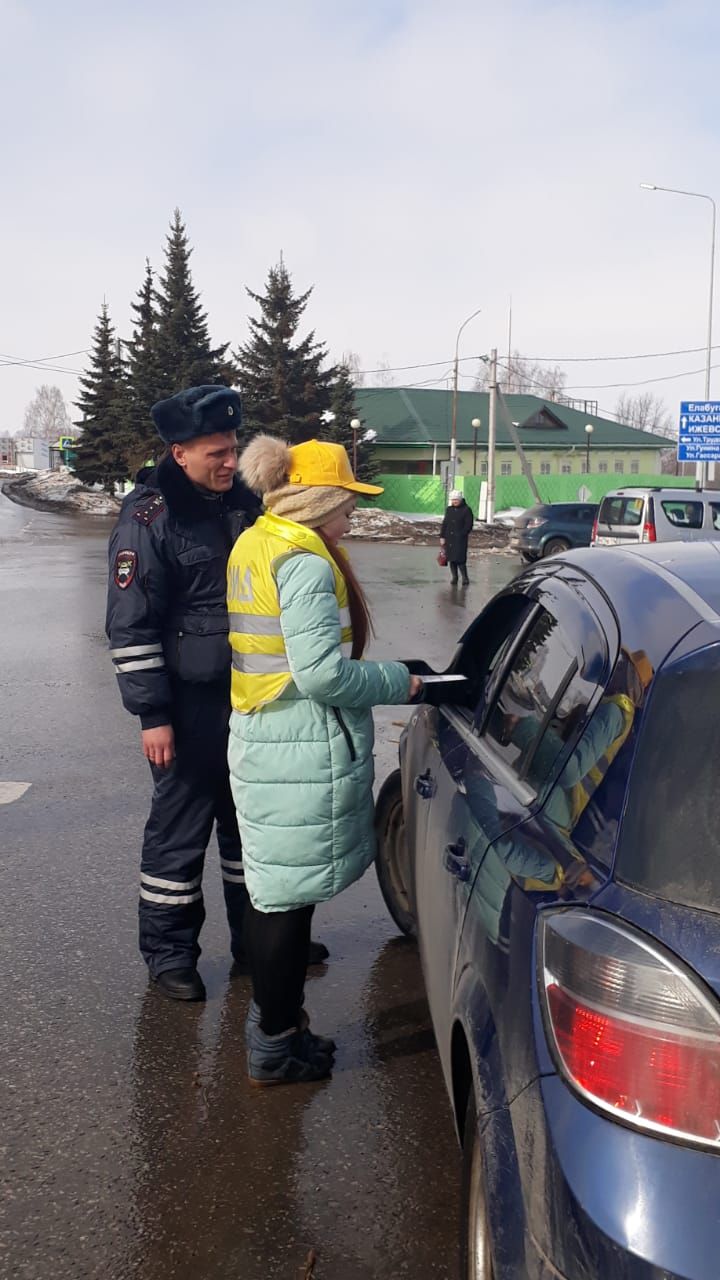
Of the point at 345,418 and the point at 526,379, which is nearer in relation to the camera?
the point at 345,418

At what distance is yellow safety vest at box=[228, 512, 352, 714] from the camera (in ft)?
10.2

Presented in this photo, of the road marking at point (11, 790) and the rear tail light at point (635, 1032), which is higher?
the rear tail light at point (635, 1032)

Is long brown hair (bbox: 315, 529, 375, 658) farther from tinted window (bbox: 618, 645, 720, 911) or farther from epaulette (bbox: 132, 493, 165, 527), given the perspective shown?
tinted window (bbox: 618, 645, 720, 911)

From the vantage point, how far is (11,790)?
647 cm

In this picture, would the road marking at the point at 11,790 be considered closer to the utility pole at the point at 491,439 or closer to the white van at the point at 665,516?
the white van at the point at 665,516

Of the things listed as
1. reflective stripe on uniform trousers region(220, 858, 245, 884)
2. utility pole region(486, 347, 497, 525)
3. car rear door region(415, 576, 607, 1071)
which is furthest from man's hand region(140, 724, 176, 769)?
utility pole region(486, 347, 497, 525)

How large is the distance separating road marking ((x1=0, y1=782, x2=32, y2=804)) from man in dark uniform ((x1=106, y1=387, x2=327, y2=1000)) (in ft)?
8.27

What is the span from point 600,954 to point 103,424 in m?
56.1

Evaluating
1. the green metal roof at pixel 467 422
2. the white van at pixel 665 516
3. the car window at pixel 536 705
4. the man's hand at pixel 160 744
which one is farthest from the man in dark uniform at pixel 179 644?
the green metal roof at pixel 467 422

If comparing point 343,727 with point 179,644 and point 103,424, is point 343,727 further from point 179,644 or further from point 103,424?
point 103,424

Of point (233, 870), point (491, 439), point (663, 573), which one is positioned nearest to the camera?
point (663, 573)

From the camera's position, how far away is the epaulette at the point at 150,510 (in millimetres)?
3855

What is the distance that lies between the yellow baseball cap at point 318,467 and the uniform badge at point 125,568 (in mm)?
828

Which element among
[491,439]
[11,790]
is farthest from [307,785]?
[491,439]
